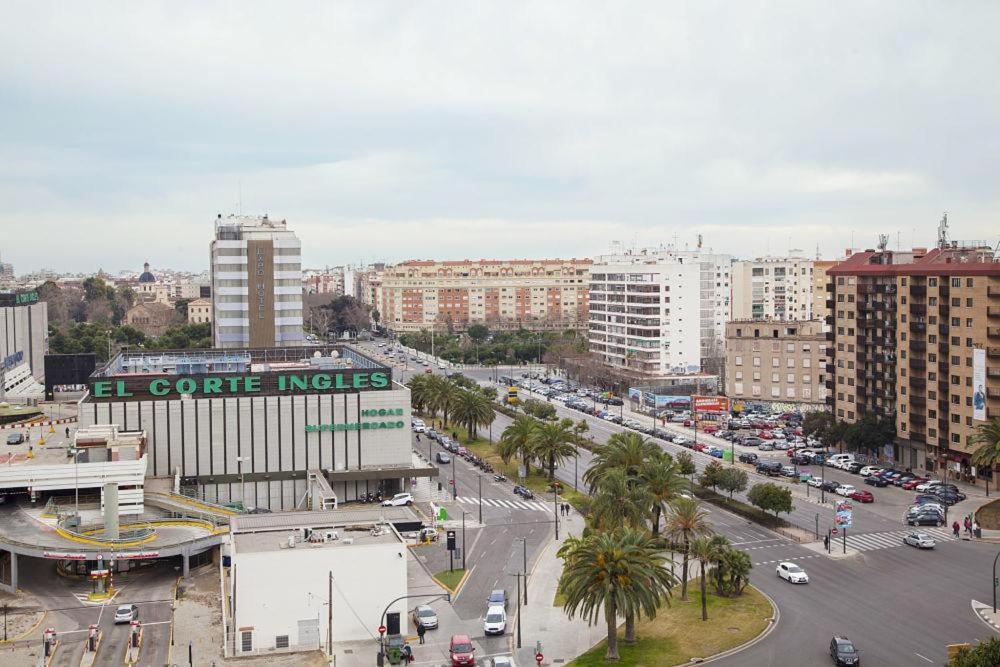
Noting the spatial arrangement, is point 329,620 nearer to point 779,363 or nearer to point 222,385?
point 222,385

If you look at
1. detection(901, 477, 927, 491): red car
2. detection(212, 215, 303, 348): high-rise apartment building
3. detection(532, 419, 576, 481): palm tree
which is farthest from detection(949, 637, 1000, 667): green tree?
detection(212, 215, 303, 348): high-rise apartment building

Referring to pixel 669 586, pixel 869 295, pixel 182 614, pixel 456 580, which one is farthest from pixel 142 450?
pixel 869 295

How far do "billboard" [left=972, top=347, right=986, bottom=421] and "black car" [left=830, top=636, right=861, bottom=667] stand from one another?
47.4m

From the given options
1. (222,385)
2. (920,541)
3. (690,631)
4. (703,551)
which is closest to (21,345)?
(222,385)

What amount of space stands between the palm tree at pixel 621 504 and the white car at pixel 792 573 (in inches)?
368

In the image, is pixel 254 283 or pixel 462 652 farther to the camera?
pixel 254 283

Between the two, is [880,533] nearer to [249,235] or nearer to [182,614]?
[182,614]

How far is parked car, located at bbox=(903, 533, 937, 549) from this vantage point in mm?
76188

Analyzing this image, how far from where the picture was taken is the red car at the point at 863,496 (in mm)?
91812

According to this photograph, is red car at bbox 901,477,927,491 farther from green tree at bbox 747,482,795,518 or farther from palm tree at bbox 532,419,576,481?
palm tree at bbox 532,419,576,481

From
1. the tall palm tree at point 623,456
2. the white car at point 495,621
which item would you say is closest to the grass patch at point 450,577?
the white car at point 495,621

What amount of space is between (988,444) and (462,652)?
52262mm

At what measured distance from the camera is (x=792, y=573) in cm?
6894

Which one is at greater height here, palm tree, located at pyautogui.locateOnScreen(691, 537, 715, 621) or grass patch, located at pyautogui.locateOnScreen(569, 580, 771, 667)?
palm tree, located at pyautogui.locateOnScreen(691, 537, 715, 621)
